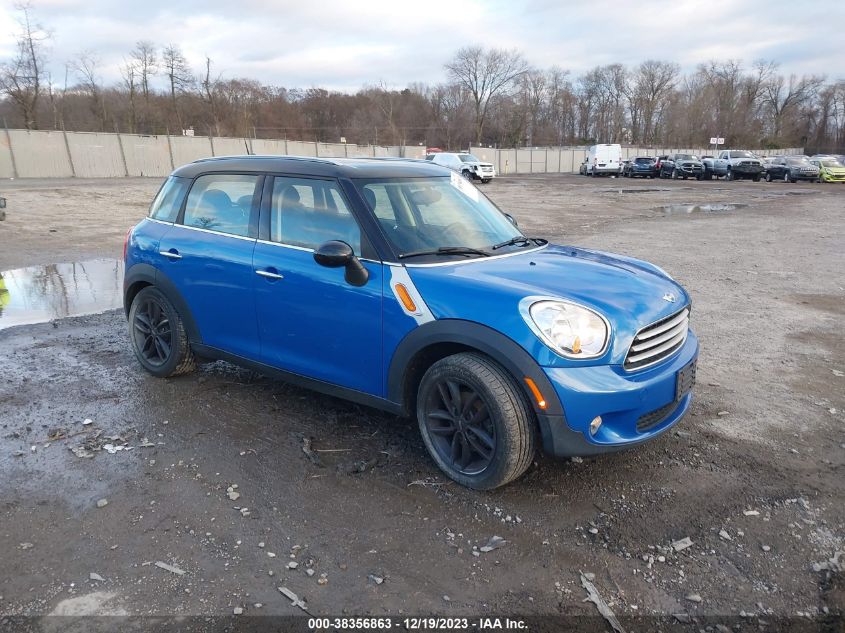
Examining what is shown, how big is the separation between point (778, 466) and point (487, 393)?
1.92m

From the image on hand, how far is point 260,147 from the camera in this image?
45406mm

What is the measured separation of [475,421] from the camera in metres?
3.46

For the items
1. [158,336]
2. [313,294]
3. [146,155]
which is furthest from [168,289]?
[146,155]

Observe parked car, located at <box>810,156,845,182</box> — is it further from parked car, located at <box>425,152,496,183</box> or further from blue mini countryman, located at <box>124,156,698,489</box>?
blue mini countryman, located at <box>124,156,698,489</box>

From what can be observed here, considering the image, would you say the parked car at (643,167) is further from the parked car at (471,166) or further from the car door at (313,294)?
the car door at (313,294)

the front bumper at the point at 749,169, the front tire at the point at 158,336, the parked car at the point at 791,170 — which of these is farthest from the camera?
the front bumper at the point at 749,169

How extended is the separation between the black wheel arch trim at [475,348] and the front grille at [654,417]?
0.56 m

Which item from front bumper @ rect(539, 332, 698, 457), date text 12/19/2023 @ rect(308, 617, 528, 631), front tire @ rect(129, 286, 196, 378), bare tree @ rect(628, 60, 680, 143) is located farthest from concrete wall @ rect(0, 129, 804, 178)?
bare tree @ rect(628, 60, 680, 143)

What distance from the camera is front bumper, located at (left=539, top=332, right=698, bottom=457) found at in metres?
3.15

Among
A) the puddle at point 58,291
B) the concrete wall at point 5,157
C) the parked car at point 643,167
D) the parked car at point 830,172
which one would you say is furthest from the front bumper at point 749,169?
the concrete wall at point 5,157

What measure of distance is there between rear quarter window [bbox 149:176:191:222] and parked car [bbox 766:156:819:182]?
133 feet

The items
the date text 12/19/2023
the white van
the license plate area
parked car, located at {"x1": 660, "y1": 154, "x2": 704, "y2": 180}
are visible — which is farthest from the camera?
the white van

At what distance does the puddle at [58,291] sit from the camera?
7.25 meters

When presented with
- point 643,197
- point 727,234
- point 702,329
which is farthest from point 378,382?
point 643,197
